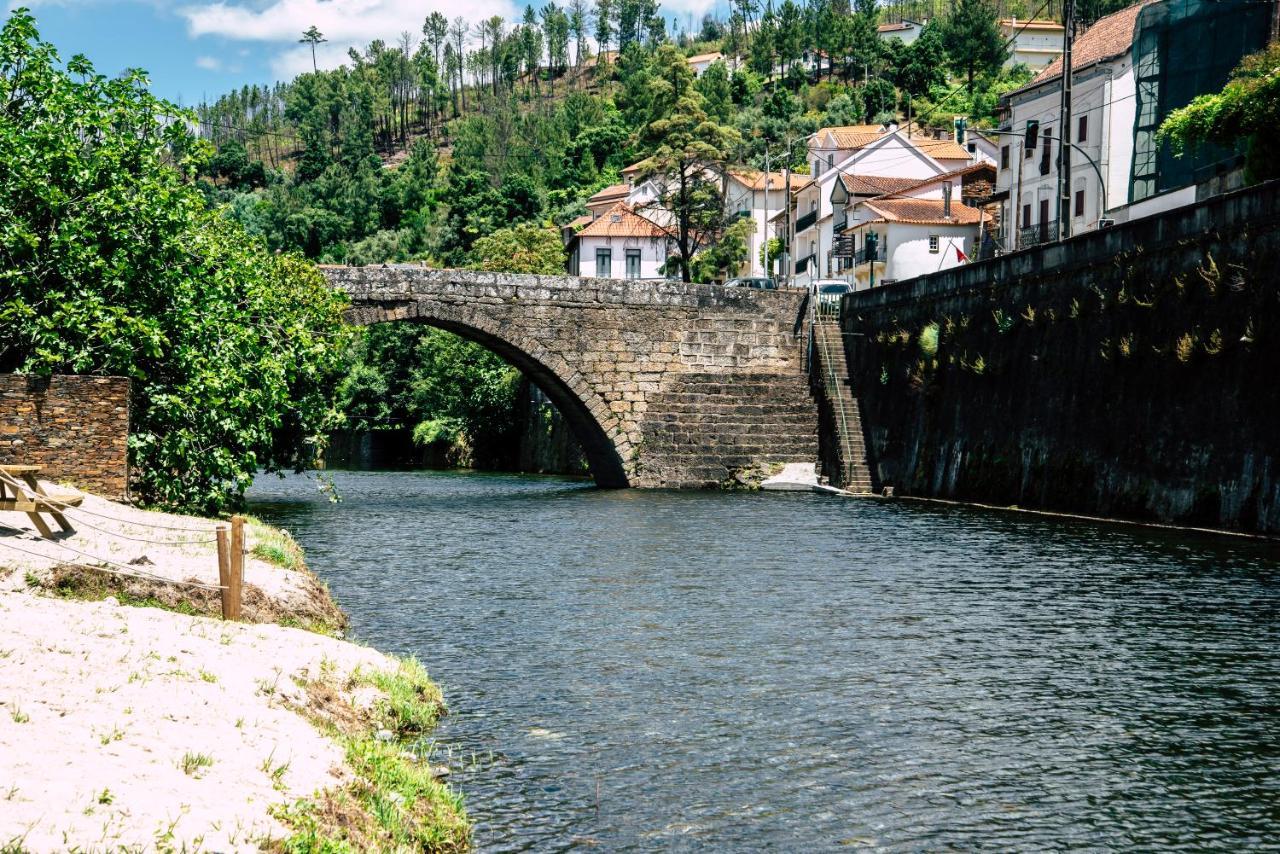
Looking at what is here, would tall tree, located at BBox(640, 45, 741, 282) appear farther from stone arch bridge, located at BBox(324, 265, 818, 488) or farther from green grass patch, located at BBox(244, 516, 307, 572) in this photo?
green grass patch, located at BBox(244, 516, 307, 572)

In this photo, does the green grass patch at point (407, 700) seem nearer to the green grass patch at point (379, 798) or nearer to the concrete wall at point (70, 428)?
the green grass patch at point (379, 798)

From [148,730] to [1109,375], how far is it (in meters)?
21.6

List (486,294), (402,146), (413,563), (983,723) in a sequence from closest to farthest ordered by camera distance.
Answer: (983,723)
(413,563)
(486,294)
(402,146)

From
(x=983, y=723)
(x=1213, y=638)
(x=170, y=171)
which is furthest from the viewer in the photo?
(x=170, y=171)

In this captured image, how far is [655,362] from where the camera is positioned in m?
38.2

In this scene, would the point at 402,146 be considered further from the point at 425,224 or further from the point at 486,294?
the point at 486,294

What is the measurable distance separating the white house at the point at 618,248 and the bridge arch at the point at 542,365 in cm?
4001

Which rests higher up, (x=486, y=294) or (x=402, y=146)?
(x=402, y=146)

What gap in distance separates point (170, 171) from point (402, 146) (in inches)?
6299

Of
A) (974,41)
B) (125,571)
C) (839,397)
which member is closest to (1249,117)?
(839,397)

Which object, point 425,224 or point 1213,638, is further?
point 425,224

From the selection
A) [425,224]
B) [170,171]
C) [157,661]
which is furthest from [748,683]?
[425,224]

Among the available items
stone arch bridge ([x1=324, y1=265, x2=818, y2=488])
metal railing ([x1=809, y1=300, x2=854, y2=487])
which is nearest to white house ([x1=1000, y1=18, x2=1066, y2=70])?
metal railing ([x1=809, y1=300, x2=854, y2=487])

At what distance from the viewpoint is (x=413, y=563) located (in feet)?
64.9
